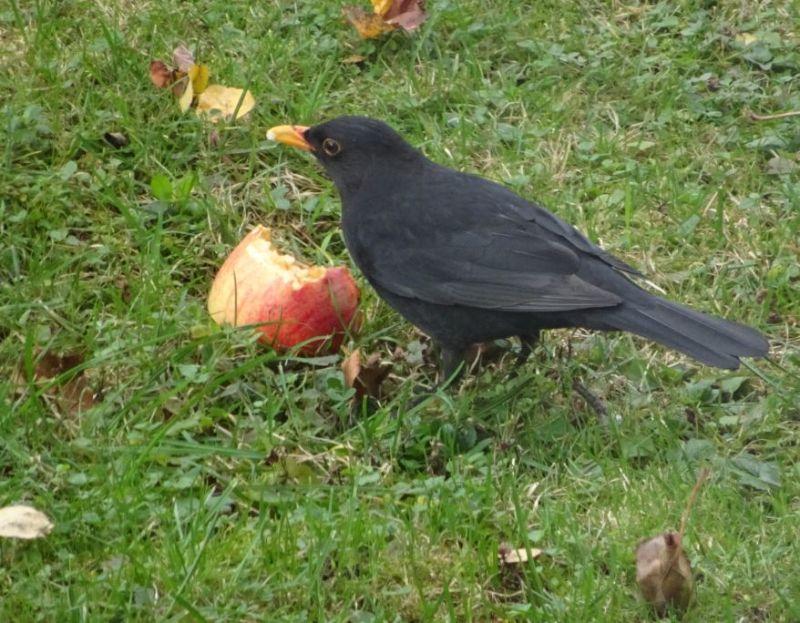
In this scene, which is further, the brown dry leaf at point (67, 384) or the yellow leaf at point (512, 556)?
the brown dry leaf at point (67, 384)

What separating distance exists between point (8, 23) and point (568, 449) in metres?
3.23

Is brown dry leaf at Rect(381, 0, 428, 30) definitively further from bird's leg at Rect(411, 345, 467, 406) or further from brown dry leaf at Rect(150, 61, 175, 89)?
bird's leg at Rect(411, 345, 467, 406)

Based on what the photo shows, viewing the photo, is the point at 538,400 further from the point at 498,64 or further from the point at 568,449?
the point at 498,64

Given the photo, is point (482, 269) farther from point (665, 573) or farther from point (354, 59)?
point (354, 59)

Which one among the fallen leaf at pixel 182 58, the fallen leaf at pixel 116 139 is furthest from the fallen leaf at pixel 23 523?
the fallen leaf at pixel 182 58

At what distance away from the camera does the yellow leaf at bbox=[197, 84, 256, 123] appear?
5902 millimetres

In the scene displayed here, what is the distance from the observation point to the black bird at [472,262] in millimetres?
4672

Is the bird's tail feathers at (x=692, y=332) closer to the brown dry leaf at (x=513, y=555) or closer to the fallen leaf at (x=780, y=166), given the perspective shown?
the brown dry leaf at (x=513, y=555)

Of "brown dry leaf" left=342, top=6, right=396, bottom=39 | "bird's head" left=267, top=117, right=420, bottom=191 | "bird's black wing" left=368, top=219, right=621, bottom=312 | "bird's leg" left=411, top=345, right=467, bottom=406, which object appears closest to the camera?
"bird's black wing" left=368, top=219, right=621, bottom=312

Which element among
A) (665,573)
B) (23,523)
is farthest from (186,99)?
(665,573)

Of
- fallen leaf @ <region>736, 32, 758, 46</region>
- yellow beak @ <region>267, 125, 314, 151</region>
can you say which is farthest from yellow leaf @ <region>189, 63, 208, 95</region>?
fallen leaf @ <region>736, 32, 758, 46</region>

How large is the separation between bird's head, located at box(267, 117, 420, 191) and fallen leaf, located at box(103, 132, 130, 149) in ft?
2.86

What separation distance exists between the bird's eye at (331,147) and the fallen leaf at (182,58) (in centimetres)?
97

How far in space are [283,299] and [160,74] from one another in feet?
5.02
